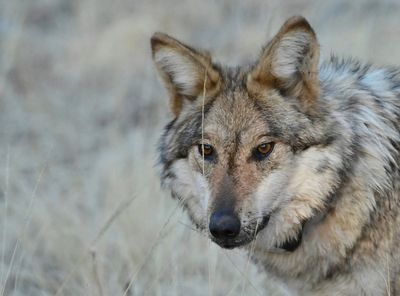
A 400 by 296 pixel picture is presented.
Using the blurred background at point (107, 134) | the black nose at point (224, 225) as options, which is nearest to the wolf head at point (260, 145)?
the black nose at point (224, 225)

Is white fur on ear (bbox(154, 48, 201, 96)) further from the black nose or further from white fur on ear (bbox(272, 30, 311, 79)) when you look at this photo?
the black nose

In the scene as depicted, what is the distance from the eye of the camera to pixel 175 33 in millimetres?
13531

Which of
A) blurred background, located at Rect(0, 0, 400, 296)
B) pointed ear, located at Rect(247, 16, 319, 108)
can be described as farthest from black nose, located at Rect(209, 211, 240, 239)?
pointed ear, located at Rect(247, 16, 319, 108)

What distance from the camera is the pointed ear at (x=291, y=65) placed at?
4.45 m

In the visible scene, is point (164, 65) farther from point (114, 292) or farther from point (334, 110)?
point (114, 292)

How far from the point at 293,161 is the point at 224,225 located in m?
0.55

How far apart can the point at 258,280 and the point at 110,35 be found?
23.8 feet

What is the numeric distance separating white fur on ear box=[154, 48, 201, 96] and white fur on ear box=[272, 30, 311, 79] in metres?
0.48

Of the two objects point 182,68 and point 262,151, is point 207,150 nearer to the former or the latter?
point 262,151

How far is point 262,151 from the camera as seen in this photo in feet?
14.7

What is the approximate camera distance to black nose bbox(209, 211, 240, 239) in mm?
4224

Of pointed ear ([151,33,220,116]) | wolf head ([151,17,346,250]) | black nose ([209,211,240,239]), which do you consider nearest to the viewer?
black nose ([209,211,240,239])

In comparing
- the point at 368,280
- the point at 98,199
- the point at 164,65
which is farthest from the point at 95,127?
the point at 368,280

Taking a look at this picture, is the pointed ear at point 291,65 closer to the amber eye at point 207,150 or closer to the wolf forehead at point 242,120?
the wolf forehead at point 242,120
